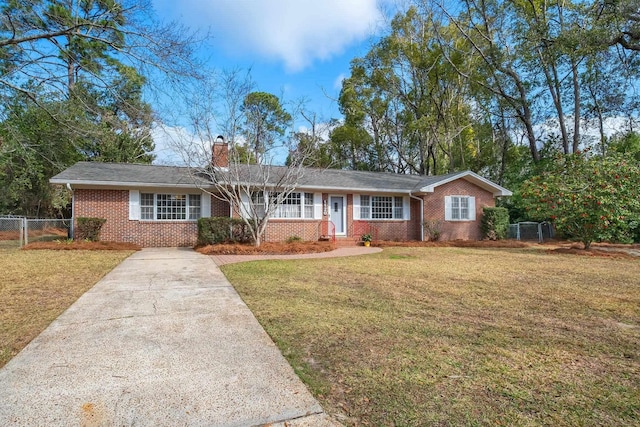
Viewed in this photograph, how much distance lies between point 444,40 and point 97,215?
24806 mm

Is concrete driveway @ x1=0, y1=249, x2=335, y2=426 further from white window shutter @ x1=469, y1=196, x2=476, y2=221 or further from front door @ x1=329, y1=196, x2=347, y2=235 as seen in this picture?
white window shutter @ x1=469, y1=196, x2=476, y2=221

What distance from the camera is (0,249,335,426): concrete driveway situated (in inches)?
91.7

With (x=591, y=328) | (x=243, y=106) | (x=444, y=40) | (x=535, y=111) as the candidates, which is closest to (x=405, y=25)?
(x=444, y=40)

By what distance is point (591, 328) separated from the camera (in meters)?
4.10

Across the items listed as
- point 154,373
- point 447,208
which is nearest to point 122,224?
point 154,373

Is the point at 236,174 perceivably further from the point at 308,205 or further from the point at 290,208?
the point at 308,205

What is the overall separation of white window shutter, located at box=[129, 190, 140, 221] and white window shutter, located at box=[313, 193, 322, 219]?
7.05m

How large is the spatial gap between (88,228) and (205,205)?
13.5 feet

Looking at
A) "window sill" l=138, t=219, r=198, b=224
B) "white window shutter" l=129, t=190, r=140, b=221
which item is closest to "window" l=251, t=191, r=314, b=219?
"window sill" l=138, t=219, r=198, b=224

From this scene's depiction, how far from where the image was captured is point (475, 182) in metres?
18.0

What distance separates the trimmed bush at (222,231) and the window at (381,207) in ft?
19.4

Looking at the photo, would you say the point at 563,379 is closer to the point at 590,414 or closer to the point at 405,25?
the point at 590,414

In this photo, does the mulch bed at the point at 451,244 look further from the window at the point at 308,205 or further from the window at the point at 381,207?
the window at the point at 308,205

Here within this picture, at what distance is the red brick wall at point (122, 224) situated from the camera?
526 inches
